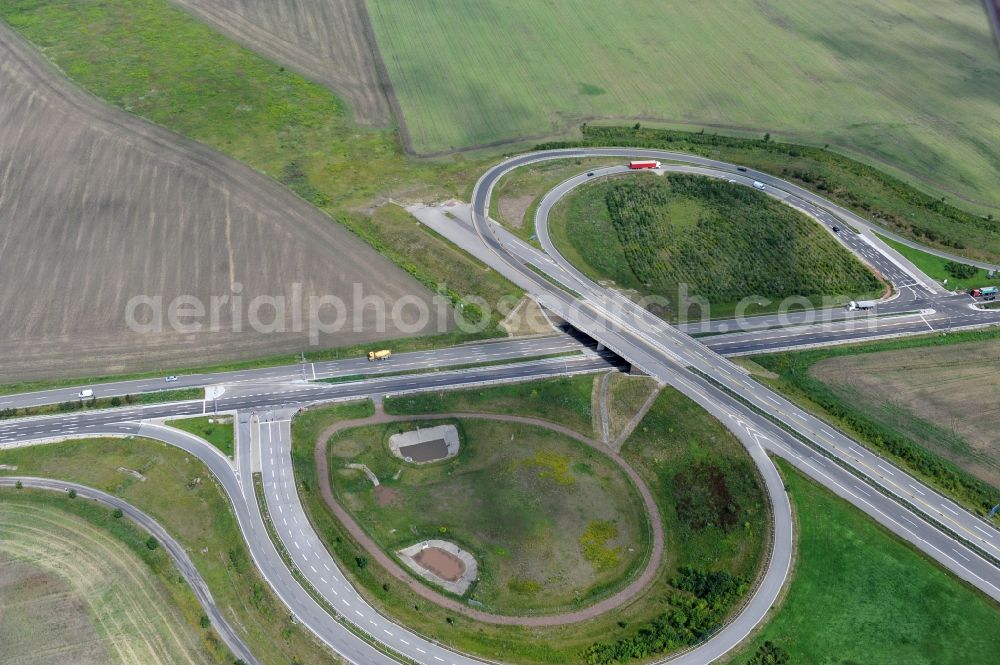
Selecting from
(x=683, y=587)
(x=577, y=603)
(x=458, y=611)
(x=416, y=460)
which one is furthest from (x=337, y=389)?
(x=683, y=587)

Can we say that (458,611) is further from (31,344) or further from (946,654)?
(31,344)

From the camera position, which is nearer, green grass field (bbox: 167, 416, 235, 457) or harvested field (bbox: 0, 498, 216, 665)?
harvested field (bbox: 0, 498, 216, 665)

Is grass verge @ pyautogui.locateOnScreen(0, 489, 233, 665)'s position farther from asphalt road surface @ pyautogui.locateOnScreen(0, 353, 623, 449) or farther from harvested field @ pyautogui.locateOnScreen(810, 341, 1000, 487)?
harvested field @ pyautogui.locateOnScreen(810, 341, 1000, 487)

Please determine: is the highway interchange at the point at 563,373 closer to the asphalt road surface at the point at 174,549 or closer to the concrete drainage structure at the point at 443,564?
the asphalt road surface at the point at 174,549

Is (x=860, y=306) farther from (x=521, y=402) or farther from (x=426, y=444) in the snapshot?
(x=426, y=444)

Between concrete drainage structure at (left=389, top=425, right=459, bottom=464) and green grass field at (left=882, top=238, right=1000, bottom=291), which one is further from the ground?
green grass field at (left=882, top=238, right=1000, bottom=291)

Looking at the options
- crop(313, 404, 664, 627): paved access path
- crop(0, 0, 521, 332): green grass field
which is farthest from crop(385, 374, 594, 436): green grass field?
crop(0, 0, 521, 332): green grass field

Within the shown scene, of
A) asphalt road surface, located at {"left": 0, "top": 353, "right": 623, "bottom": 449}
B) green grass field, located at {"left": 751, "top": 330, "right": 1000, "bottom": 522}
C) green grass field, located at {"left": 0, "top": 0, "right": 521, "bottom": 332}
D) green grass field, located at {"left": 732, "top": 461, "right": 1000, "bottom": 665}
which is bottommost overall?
green grass field, located at {"left": 732, "top": 461, "right": 1000, "bottom": 665}
